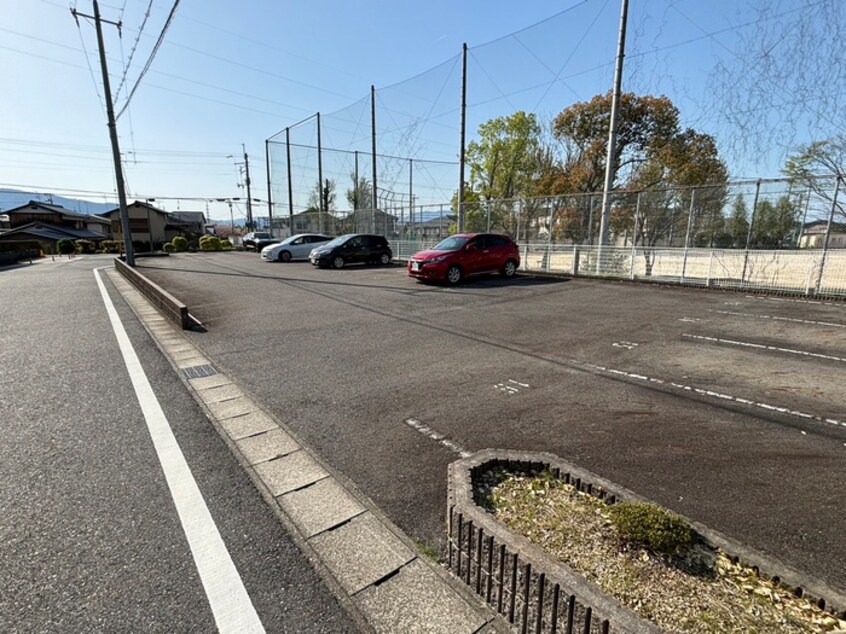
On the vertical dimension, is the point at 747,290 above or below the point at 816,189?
below

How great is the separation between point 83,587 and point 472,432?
2467 mm

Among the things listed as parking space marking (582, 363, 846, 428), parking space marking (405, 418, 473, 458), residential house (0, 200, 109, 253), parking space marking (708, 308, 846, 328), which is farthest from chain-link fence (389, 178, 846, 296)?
residential house (0, 200, 109, 253)

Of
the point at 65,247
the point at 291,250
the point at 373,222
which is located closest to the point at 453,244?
the point at 373,222

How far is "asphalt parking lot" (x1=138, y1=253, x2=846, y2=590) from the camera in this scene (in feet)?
8.30

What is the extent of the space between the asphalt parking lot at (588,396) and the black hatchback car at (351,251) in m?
8.08

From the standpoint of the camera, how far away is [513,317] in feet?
25.4

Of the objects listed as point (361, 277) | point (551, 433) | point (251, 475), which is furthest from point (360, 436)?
point (361, 277)

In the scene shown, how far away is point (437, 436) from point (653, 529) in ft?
5.60

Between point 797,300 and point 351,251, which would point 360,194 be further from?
point 797,300

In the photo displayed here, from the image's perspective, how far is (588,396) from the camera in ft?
13.4

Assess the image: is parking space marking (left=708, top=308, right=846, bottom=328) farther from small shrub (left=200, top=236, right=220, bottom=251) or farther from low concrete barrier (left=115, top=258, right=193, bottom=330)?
small shrub (left=200, top=236, right=220, bottom=251)

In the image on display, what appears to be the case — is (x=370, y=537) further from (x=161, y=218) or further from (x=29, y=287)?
(x=161, y=218)

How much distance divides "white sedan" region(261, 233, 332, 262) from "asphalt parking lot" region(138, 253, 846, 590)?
41.9 feet

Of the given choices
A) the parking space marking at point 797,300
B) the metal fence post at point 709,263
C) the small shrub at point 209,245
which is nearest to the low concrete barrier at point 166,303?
the parking space marking at point 797,300
